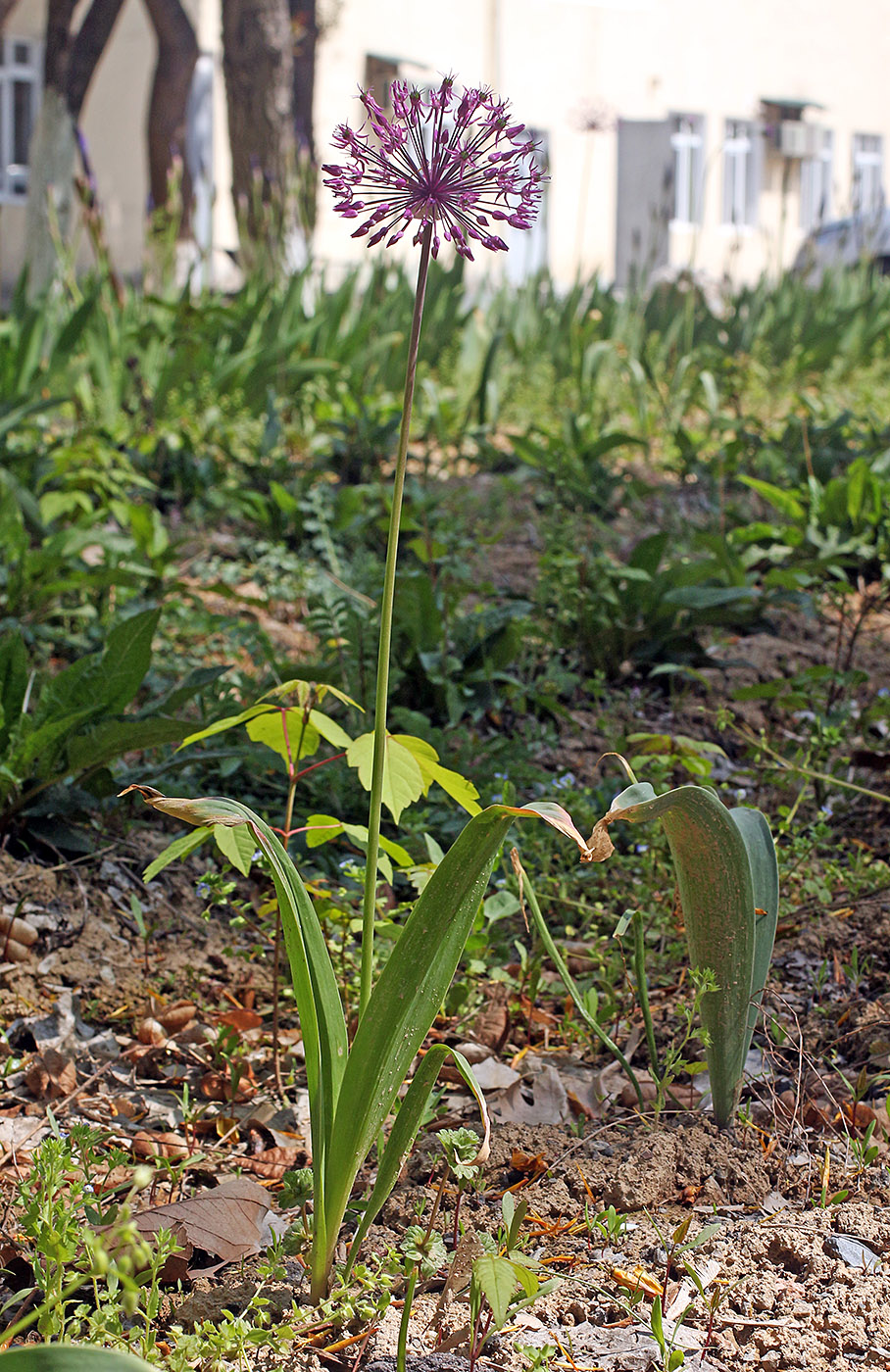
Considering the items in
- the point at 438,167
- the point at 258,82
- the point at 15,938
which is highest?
the point at 258,82

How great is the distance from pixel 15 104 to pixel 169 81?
19.1 ft

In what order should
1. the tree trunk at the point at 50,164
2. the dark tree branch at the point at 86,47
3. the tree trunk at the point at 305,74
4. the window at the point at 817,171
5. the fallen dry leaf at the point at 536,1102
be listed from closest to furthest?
the fallen dry leaf at the point at 536,1102 < the tree trunk at the point at 305,74 < the tree trunk at the point at 50,164 < the dark tree branch at the point at 86,47 < the window at the point at 817,171

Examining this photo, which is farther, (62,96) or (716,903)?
(62,96)

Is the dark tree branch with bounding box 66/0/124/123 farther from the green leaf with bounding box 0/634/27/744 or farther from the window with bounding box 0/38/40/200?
the green leaf with bounding box 0/634/27/744

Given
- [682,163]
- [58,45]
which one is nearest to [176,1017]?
[58,45]

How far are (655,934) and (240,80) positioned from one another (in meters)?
7.86

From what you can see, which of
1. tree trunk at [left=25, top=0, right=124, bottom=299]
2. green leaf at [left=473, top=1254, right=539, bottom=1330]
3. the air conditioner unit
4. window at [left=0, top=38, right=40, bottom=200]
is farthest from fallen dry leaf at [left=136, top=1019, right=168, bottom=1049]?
the air conditioner unit

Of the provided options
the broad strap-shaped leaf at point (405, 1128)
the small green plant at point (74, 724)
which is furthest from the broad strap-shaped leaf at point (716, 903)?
the small green plant at point (74, 724)

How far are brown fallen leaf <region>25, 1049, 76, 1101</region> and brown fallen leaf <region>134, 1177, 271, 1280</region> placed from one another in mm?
276

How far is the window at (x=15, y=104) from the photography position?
47.4 feet

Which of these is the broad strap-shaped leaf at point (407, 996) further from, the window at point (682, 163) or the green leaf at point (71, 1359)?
the window at point (682, 163)

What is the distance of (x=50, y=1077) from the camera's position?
1438 mm

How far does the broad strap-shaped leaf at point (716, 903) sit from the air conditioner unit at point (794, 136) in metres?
19.4

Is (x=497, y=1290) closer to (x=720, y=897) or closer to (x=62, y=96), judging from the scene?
(x=720, y=897)
